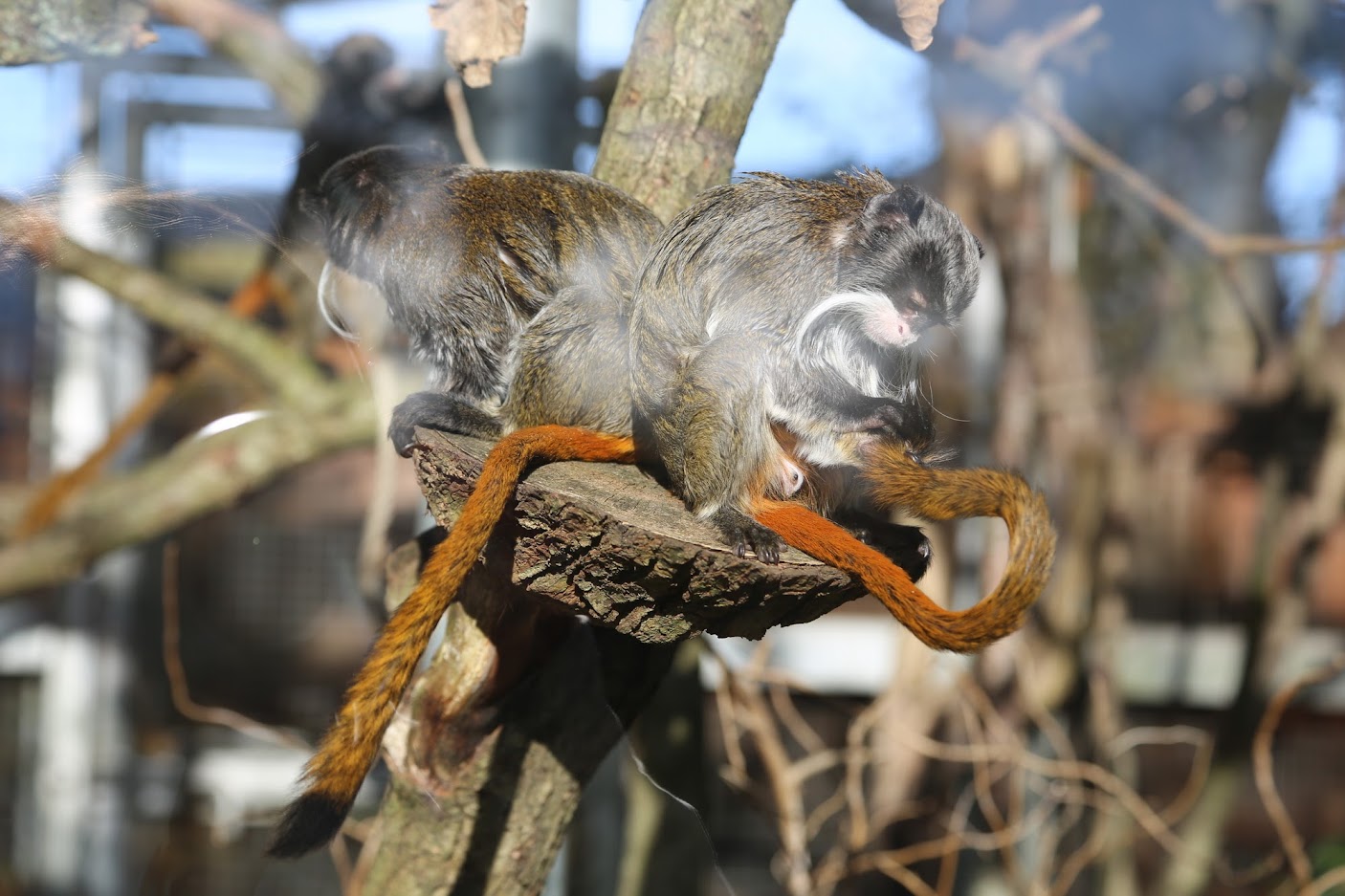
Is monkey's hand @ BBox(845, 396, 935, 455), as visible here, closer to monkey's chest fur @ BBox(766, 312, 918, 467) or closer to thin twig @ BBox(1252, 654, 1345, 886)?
monkey's chest fur @ BBox(766, 312, 918, 467)

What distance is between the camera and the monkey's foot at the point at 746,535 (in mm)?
1084

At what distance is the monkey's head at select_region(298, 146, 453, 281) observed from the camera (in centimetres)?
156

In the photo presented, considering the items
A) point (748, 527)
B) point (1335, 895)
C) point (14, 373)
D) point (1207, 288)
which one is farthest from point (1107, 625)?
point (14, 373)

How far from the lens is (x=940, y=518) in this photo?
1.22 m

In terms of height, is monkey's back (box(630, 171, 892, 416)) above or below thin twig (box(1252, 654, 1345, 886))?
above

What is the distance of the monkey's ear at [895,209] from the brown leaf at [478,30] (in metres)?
0.63

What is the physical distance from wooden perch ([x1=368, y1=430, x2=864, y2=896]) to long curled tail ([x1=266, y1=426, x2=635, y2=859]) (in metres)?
0.04

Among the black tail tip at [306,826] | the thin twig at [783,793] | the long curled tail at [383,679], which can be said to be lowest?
the thin twig at [783,793]

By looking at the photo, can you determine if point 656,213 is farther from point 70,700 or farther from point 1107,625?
point 70,700

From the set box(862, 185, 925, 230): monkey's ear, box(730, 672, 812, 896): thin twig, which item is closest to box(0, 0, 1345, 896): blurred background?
box(730, 672, 812, 896): thin twig

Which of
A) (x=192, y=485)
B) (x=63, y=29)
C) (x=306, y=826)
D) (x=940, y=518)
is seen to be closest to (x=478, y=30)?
(x=63, y=29)

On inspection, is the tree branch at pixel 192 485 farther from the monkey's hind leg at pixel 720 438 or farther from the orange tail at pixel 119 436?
the monkey's hind leg at pixel 720 438

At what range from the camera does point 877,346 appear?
4.08 feet

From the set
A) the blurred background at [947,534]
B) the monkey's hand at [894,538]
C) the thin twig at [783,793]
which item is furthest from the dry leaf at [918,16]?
the thin twig at [783,793]
